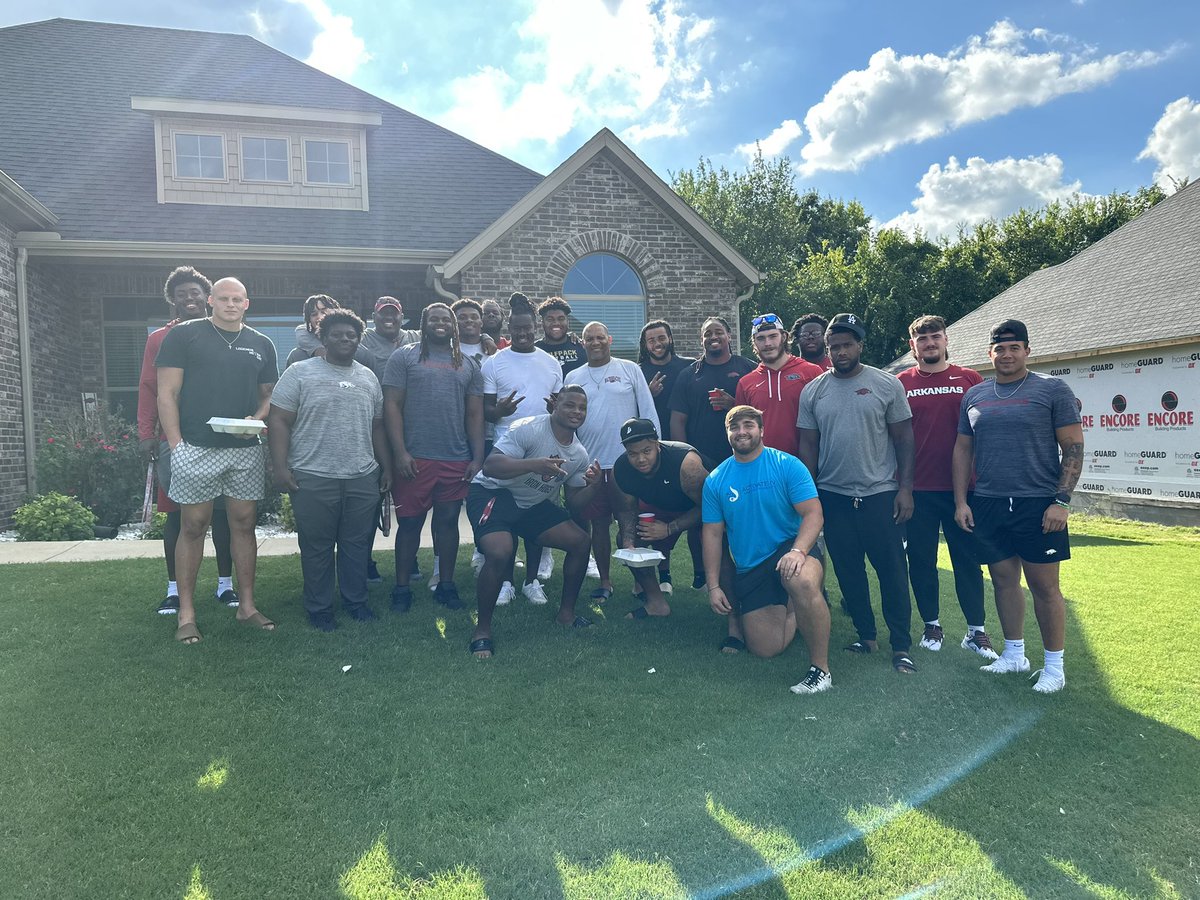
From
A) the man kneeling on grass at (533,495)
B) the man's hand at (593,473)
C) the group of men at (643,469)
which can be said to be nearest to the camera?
the group of men at (643,469)

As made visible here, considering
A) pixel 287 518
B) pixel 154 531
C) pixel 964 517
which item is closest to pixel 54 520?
pixel 154 531

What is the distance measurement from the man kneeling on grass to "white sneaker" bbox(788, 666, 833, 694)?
148cm

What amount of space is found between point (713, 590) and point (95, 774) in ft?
9.29

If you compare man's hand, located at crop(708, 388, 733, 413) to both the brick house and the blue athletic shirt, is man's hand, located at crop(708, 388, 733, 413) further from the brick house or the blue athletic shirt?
the brick house

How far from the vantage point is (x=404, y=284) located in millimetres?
10977

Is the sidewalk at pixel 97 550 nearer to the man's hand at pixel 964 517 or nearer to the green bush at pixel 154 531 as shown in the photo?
the green bush at pixel 154 531

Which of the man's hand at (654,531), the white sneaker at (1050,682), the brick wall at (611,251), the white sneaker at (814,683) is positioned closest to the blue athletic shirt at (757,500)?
the man's hand at (654,531)

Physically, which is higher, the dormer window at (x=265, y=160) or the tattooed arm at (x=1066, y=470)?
the dormer window at (x=265, y=160)

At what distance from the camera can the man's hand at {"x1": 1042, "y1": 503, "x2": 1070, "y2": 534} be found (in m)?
3.62

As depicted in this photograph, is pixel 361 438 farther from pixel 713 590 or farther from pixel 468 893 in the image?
pixel 468 893

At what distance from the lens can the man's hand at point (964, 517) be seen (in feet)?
13.3

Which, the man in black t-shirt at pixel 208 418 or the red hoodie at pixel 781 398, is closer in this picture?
the man in black t-shirt at pixel 208 418

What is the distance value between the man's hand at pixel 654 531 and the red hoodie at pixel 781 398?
2.82ft

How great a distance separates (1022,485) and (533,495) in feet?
8.88
